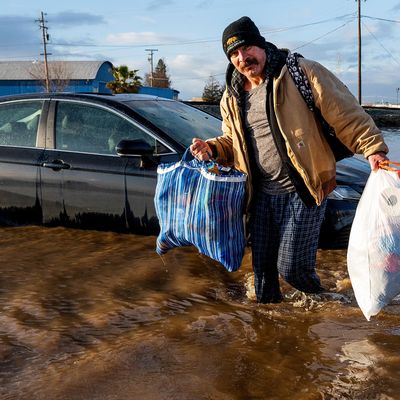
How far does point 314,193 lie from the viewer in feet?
10.4

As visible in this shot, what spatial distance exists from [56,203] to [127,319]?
6.75 feet

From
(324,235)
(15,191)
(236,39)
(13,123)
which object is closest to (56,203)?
(15,191)

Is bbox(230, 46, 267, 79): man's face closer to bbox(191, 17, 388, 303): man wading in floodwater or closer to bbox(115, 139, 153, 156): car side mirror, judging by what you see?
bbox(191, 17, 388, 303): man wading in floodwater

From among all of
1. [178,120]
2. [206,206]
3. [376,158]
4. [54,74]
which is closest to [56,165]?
[178,120]

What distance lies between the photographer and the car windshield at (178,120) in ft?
17.1

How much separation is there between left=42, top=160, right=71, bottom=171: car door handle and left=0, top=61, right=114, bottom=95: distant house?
62.1 metres

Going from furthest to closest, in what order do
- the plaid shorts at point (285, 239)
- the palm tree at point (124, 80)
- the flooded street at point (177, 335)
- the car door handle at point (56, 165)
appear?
the palm tree at point (124, 80) → the car door handle at point (56, 165) → the plaid shorts at point (285, 239) → the flooded street at point (177, 335)

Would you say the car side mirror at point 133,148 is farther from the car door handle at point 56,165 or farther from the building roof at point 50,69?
the building roof at point 50,69

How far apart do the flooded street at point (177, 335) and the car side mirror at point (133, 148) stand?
0.84 metres

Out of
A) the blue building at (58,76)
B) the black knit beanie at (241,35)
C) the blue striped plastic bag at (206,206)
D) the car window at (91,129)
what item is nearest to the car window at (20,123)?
the car window at (91,129)

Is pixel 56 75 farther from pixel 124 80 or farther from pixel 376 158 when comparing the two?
pixel 376 158

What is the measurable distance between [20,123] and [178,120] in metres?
1.54

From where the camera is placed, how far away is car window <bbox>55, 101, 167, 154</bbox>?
207 inches

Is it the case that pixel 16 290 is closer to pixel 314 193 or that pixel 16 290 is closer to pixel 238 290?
pixel 238 290
